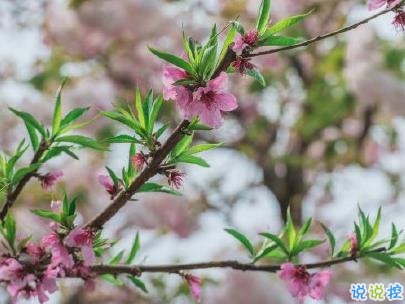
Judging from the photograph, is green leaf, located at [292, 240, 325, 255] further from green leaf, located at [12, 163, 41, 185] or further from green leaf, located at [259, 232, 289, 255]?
green leaf, located at [12, 163, 41, 185]

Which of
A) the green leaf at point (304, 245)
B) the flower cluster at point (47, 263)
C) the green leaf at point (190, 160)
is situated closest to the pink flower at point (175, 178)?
the green leaf at point (190, 160)

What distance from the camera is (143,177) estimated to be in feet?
2.77

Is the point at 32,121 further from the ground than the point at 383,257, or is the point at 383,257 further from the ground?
the point at 32,121

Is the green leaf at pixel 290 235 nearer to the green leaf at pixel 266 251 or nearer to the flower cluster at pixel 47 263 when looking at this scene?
the green leaf at pixel 266 251

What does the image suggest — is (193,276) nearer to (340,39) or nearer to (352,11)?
(352,11)

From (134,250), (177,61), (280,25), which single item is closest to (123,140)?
(177,61)

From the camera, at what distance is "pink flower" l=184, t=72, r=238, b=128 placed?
787mm

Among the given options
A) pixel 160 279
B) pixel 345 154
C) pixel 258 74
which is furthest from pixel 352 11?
pixel 258 74

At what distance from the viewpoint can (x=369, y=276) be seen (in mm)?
2658

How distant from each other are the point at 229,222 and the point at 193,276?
2.05 metres

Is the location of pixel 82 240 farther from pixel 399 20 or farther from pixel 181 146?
pixel 399 20

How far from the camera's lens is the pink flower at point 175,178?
862 millimetres

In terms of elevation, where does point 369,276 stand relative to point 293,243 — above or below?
below

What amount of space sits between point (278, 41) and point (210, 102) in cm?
10
